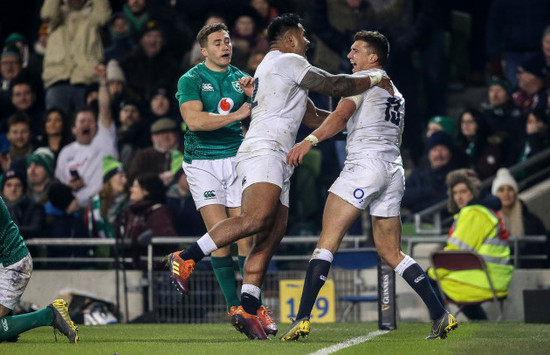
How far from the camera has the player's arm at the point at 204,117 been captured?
363 inches

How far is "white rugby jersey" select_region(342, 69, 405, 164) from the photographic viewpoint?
352 inches

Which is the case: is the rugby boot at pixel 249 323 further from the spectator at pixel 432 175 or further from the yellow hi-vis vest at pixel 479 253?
the spectator at pixel 432 175

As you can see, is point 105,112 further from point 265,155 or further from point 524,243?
point 265,155

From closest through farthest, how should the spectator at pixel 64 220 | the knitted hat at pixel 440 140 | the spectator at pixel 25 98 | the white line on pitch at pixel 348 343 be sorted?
the white line on pitch at pixel 348 343 → the spectator at pixel 64 220 → the knitted hat at pixel 440 140 → the spectator at pixel 25 98

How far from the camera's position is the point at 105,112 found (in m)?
16.6

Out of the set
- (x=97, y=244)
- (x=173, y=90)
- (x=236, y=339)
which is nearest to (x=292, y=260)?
(x=97, y=244)

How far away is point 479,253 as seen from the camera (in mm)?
12781

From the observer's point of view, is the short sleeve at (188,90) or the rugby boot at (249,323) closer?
the rugby boot at (249,323)

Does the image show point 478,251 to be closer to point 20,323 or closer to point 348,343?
point 348,343

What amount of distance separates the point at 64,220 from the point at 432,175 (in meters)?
4.84

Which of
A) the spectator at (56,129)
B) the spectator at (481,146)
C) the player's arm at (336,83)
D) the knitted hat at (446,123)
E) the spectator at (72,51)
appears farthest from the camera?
the spectator at (72,51)

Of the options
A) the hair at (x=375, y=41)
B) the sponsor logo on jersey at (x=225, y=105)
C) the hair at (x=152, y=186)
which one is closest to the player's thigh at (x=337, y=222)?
the hair at (x=375, y=41)

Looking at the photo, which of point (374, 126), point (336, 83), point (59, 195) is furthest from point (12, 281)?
point (59, 195)

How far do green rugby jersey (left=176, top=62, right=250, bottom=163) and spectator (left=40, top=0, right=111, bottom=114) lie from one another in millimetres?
7801
